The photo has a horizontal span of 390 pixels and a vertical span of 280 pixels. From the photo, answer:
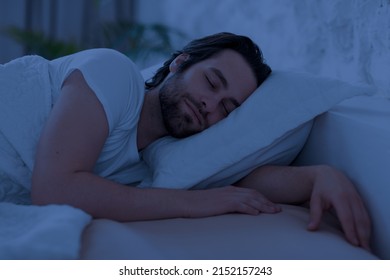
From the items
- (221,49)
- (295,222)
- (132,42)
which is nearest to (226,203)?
(295,222)

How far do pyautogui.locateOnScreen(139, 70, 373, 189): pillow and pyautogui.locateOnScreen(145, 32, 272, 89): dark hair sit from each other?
0.14m

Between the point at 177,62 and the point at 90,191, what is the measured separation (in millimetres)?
532

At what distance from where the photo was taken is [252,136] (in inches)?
40.4

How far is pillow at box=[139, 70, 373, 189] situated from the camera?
3.33ft

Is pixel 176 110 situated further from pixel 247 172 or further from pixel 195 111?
pixel 247 172

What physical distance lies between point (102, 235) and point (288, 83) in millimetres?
579

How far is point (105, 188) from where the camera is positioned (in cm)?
91

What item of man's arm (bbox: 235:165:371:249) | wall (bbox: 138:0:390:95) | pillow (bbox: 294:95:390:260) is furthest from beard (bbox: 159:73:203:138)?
wall (bbox: 138:0:390:95)

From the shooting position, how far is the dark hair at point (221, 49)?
48.7 inches

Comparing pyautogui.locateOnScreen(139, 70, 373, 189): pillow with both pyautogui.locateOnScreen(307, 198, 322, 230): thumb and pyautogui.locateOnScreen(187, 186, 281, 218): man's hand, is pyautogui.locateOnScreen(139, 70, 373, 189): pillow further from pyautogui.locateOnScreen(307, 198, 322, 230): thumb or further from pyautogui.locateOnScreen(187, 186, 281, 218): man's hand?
pyautogui.locateOnScreen(307, 198, 322, 230): thumb

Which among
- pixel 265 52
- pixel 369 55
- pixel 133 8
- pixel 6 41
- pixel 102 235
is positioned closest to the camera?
pixel 102 235

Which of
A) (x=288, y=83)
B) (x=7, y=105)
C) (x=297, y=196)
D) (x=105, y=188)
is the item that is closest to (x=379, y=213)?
(x=297, y=196)

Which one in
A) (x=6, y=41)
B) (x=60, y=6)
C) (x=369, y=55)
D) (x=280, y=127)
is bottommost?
(x=6, y=41)

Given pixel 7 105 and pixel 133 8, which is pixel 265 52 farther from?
pixel 133 8
